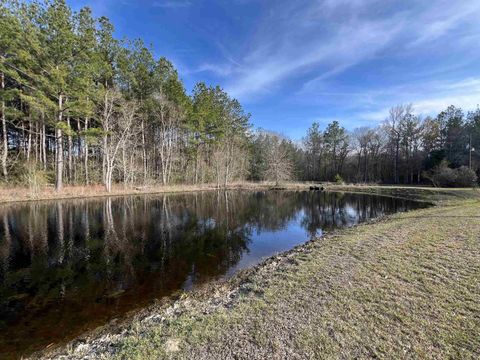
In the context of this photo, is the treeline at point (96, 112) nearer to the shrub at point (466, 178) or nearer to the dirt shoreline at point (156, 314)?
the dirt shoreline at point (156, 314)

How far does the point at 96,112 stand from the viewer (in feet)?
92.2

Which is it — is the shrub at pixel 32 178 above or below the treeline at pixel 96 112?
below

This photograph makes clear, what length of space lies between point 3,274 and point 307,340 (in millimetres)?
8225

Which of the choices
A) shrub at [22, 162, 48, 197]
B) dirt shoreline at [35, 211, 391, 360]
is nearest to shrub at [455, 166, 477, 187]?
dirt shoreline at [35, 211, 391, 360]

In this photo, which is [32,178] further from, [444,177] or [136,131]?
[444,177]

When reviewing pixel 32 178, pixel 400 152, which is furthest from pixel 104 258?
pixel 400 152

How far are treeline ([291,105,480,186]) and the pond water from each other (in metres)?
35.8

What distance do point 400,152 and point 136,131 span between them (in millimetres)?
49799

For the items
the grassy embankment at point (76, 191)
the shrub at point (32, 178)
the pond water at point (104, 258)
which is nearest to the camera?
the pond water at point (104, 258)

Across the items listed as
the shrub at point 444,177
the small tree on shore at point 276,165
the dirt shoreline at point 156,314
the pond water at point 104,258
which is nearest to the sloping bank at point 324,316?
the dirt shoreline at point 156,314

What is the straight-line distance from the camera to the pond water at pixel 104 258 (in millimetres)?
5043

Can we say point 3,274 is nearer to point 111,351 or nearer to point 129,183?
point 111,351

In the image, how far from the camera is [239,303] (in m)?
4.46

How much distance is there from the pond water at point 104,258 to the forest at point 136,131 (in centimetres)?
1166
